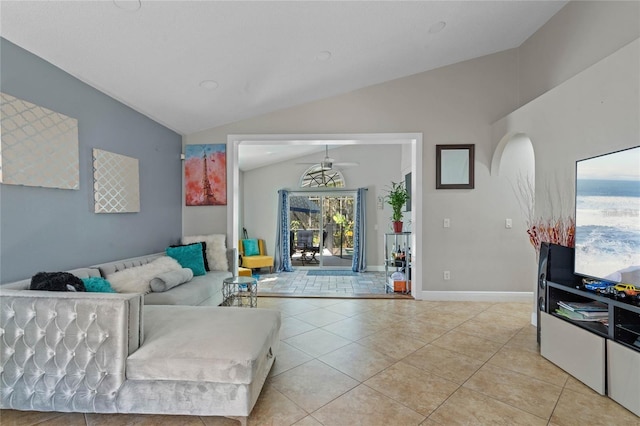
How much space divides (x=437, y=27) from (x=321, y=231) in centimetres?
515

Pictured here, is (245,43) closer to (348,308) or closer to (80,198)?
(80,198)

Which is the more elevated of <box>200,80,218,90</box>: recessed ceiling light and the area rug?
<box>200,80,218,90</box>: recessed ceiling light

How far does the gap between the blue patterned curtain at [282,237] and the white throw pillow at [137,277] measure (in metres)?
3.93

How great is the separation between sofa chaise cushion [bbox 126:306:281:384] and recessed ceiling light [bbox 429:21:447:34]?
10.6 ft

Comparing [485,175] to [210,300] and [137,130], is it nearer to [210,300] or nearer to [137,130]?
[210,300]

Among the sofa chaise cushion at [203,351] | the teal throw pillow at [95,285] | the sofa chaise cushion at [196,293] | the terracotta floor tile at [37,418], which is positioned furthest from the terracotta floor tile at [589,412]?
the teal throw pillow at [95,285]

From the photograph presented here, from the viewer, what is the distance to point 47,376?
1.66m

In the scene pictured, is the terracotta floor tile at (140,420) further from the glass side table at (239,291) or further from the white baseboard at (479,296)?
the white baseboard at (479,296)

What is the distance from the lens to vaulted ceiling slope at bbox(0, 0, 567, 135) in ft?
6.89

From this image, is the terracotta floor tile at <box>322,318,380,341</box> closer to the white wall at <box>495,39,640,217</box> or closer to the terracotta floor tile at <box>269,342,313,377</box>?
the terracotta floor tile at <box>269,342,313,377</box>

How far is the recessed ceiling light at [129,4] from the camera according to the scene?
195 cm

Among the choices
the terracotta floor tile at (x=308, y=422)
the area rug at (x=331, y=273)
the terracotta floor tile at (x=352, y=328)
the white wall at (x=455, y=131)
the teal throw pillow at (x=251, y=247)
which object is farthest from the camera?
the teal throw pillow at (x=251, y=247)

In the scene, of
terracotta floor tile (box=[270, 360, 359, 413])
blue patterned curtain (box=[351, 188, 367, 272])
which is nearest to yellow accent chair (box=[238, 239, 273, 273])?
blue patterned curtain (box=[351, 188, 367, 272])

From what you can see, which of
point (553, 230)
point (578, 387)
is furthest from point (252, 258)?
point (578, 387)
